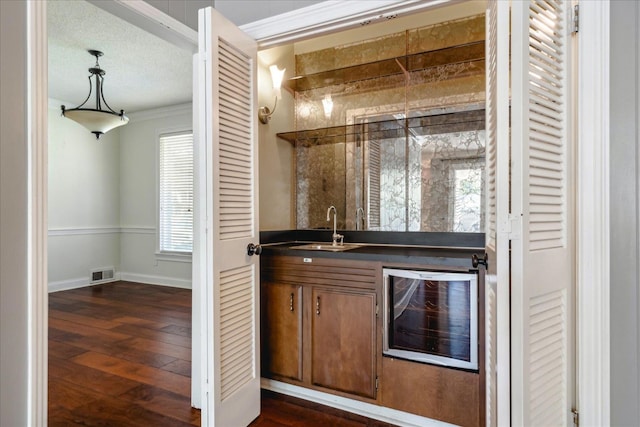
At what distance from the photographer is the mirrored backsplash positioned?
8.59ft

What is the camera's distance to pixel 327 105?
3.14 m

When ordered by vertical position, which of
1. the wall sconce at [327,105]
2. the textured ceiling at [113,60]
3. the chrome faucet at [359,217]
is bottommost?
the chrome faucet at [359,217]

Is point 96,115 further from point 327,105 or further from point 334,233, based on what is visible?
point 334,233

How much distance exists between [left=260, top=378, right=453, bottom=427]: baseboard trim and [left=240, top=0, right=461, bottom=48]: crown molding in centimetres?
212

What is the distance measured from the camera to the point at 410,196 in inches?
110

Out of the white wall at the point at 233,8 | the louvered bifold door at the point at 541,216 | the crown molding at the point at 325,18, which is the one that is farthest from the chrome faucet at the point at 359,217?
the louvered bifold door at the point at 541,216

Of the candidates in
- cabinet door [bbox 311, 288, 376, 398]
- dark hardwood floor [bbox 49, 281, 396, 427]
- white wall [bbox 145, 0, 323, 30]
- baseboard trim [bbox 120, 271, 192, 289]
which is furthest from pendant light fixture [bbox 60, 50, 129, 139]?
cabinet door [bbox 311, 288, 376, 398]

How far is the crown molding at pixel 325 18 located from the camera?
1.85 m

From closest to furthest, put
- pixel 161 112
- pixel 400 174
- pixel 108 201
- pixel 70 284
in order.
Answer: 1. pixel 400 174
2. pixel 70 284
3. pixel 161 112
4. pixel 108 201

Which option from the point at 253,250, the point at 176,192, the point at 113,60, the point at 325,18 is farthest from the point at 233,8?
the point at 176,192
